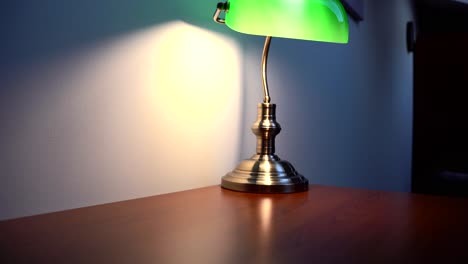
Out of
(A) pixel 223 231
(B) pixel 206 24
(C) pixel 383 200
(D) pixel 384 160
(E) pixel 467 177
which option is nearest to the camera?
(A) pixel 223 231

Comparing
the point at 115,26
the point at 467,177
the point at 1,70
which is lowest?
the point at 467,177

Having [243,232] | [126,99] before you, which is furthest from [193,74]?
[243,232]

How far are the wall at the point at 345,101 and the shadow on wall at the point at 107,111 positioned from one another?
212 millimetres

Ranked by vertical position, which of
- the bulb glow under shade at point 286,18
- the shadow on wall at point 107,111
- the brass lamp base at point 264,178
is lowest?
the brass lamp base at point 264,178

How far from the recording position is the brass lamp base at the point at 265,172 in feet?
3.00

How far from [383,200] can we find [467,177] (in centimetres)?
184

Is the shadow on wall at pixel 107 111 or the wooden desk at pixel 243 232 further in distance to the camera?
the shadow on wall at pixel 107 111

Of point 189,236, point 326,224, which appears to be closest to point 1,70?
point 189,236

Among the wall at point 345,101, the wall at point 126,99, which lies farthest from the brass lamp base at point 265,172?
the wall at point 345,101

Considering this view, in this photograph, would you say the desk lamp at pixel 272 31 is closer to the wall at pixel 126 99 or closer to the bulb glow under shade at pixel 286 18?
the bulb glow under shade at pixel 286 18

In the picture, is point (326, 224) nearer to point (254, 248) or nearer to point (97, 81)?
point (254, 248)

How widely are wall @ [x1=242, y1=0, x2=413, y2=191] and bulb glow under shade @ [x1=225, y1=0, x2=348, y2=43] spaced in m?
0.32

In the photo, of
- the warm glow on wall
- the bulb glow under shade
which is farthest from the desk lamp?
the warm glow on wall

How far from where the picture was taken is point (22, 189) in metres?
0.68
